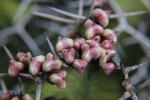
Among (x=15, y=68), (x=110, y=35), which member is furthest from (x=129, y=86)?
(x=15, y=68)

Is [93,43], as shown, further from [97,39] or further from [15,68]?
[15,68]

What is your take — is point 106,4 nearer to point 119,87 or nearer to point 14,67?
point 119,87

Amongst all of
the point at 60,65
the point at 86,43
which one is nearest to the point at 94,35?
the point at 86,43

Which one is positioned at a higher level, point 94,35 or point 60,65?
point 94,35

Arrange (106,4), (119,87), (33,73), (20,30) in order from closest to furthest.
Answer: (33,73), (119,87), (20,30), (106,4)

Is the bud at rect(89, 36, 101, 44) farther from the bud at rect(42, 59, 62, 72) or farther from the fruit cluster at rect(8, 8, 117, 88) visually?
the bud at rect(42, 59, 62, 72)

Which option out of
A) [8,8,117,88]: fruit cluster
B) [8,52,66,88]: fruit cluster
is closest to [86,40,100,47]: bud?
[8,8,117,88]: fruit cluster

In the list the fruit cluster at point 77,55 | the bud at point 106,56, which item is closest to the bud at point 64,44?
the fruit cluster at point 77,55
